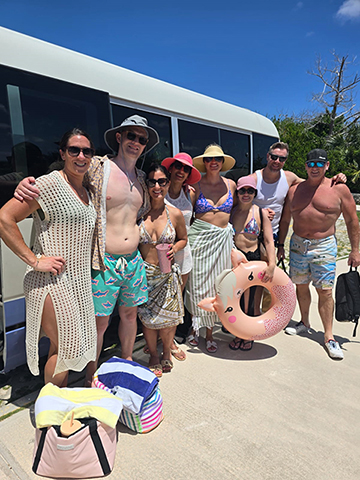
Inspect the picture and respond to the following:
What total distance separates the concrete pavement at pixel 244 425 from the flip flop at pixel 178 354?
0.07 m

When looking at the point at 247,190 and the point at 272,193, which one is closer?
the point at 247,190

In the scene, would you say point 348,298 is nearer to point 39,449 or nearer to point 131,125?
point 131,125

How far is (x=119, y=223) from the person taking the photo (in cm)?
249

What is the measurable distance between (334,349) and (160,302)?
74.4 inches

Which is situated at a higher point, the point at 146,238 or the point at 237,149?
the point at 237,149

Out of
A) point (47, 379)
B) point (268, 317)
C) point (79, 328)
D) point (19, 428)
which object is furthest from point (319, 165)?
point (19, 428)

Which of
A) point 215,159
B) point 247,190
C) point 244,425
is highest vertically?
point 215,159

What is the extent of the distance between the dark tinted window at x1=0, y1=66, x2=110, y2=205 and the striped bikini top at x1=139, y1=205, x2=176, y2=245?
2.99 feet

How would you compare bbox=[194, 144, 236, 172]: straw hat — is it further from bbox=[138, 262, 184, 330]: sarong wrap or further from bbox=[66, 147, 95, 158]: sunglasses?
bbox=[66, 147, 95, 158]: sunglasses

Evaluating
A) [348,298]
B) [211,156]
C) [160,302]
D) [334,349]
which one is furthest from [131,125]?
[334,349]

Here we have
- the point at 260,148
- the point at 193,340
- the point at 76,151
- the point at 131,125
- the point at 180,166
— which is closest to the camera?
the point at 76,151

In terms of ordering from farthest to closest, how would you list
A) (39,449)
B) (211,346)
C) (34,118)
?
(211,346) < (34,118) < (39,449)

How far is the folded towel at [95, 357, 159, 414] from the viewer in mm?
2207

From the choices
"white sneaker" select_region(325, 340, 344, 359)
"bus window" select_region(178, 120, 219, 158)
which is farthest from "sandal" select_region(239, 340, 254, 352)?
"bus window" select_region(178, 120, 219, 158)
